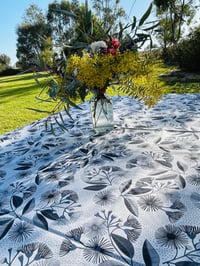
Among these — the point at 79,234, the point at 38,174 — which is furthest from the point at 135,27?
the point at 79,234

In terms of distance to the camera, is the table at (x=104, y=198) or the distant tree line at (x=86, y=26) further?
the distant tree line at (x=86, y=26)

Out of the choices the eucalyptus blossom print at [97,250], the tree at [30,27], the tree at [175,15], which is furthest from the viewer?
the tree at [30,27]

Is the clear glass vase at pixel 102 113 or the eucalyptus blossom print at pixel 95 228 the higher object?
the clear glass vase at pixel 102 113

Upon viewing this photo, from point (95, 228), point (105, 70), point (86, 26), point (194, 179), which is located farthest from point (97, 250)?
point (86, 26)

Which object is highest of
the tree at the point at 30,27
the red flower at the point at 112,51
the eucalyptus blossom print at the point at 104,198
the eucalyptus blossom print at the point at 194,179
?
the tree at the point at 30,27

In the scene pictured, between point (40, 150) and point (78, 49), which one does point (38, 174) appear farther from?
point (78, 49)

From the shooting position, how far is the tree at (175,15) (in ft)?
34.1

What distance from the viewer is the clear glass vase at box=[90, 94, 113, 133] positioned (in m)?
1.06

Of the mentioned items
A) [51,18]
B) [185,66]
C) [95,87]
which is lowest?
[185,66]

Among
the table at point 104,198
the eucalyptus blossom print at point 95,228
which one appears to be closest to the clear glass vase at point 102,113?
the table at point 104,198

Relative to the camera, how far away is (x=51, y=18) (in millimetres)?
20688

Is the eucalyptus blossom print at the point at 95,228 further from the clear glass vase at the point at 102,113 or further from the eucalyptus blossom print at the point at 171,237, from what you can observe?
the clear glass vase at the point at 102,113

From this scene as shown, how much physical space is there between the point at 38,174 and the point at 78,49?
21.1 inches

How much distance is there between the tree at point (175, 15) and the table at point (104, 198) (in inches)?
422
